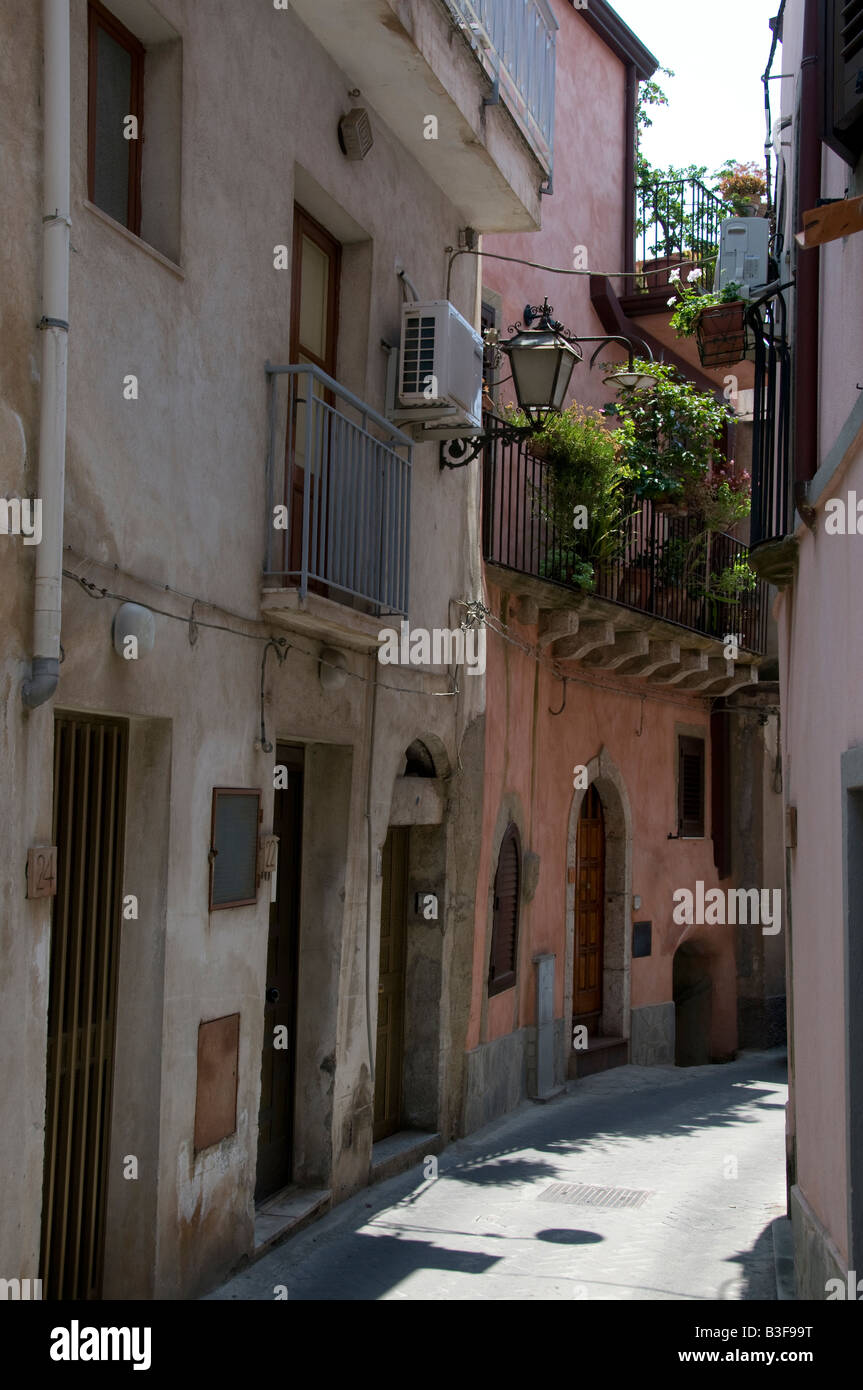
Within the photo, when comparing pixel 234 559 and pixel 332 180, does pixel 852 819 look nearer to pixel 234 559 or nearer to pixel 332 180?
pixel 234 559

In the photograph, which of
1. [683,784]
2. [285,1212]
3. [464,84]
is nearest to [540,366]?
[464,84]

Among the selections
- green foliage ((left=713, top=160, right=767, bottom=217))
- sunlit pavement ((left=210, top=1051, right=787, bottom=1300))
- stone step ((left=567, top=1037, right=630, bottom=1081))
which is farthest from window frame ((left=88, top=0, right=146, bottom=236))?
green foliage ((left=713, top=160, right=767, bottom=217))

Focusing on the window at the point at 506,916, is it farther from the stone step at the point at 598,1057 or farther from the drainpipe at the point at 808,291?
the drainpipe at the point at 808,291

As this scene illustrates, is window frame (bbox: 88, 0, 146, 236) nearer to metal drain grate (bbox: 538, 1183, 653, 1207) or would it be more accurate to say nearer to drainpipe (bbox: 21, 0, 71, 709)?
drainpipe (bbox: 21, 0, 71, 709)

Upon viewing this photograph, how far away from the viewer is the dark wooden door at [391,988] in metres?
10.6

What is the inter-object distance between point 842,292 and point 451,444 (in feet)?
16.9

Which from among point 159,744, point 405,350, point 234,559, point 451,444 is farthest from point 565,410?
point 159,744

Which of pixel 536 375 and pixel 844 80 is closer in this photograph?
pixel 844 80

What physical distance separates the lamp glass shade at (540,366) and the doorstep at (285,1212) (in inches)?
219

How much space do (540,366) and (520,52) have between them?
2.57 metres

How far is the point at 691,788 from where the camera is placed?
18.8 metres

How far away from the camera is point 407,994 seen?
11.1m

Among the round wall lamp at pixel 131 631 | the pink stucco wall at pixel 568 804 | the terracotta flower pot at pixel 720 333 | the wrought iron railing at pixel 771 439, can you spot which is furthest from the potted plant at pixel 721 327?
the round wall lamp at pixel 131 631

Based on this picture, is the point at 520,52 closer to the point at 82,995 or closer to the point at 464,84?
the point at 464,84
